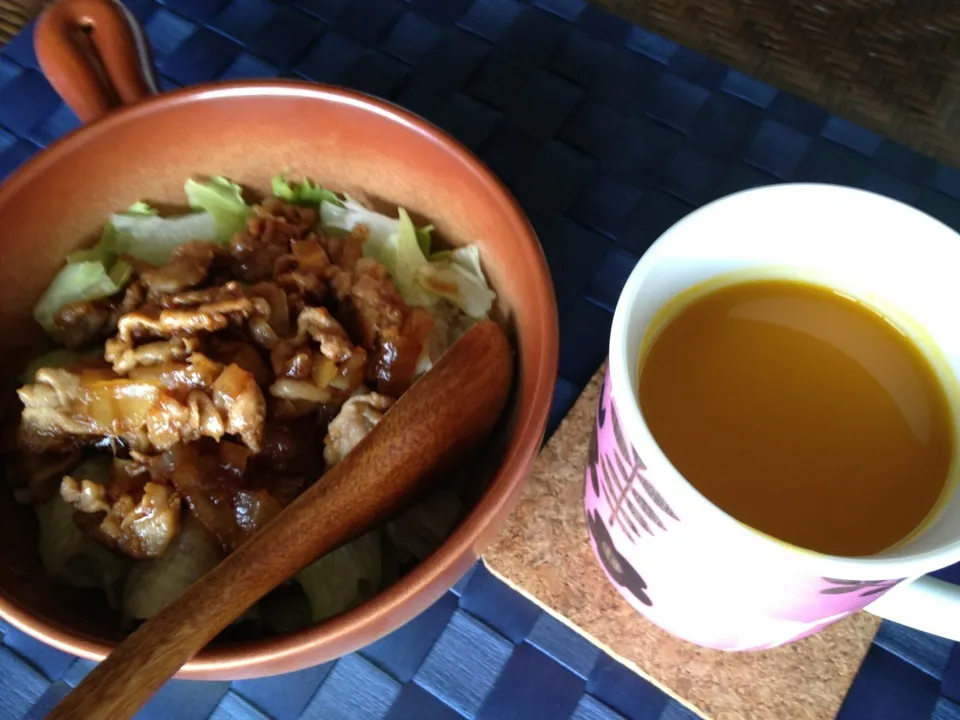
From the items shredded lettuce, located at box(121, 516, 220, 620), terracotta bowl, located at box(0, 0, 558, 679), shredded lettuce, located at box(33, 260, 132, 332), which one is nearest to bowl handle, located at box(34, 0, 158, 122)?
terracotta bowl, located at box(0, 0, 558, 679)

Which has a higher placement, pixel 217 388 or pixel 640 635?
pixel 217 388

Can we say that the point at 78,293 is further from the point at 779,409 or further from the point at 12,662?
the point at 779,409

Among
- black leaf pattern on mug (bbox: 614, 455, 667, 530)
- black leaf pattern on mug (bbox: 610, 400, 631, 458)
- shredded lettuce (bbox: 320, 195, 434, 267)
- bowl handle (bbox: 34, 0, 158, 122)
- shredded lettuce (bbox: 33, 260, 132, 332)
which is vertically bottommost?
shredded lettuce (bbox: 33, 260, 132, 332)

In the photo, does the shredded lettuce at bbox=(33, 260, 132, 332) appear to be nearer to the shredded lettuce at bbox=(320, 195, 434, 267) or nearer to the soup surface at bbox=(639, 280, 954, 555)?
the shredded lettuce at bbox=(320, 195, 434, 267)

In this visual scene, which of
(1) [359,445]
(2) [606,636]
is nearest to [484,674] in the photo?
(2) [606,636]

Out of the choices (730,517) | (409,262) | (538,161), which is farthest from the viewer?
(538,161)

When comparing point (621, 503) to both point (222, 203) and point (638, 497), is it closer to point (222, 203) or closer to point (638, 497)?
point (638, 497)

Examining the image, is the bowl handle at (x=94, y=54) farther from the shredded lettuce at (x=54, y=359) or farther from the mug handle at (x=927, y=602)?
the mug handle at (x=927, y=602)

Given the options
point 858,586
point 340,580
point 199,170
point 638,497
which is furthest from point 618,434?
point 199,170
